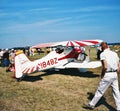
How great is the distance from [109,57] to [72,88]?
399 centimetres

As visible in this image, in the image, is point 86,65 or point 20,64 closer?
point 20,64

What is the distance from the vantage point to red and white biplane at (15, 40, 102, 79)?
11.8 m

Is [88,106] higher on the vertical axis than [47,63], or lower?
lower

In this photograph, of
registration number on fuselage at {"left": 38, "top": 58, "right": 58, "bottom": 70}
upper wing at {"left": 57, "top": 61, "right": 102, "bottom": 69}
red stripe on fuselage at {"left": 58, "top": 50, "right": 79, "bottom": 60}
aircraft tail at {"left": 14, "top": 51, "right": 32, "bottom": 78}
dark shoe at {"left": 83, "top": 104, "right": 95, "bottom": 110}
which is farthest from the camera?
red stripe on fuselage at {"left": 58, "top": 50, "right": 79, "bottom": 60}

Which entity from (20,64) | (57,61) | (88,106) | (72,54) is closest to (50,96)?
(88,106)

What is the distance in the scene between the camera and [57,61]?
45.6ft

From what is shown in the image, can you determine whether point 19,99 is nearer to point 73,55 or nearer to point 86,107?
point 86,107

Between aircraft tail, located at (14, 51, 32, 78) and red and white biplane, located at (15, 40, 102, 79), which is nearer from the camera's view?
aircraft tail, located at (14, 51, 32, 78)

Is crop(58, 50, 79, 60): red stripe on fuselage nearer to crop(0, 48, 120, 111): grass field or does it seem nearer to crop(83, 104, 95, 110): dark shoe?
crop(0, 48, 120, 111): grass field

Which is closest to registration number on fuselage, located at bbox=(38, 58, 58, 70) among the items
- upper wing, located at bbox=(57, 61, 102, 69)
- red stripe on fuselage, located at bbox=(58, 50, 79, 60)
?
upper wing, located at bbox=(57, 61, 102, 69)

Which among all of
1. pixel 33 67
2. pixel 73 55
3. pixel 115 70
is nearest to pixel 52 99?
pixel 115 70

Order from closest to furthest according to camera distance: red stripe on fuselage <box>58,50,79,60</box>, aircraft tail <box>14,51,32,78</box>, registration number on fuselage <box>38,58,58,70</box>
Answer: aircraft tail <box>14,51,32,78</box> < registration number on fuselage <box>38,58,58,70</box> < red stripe on fuselage <box>58,50,79,60</box>

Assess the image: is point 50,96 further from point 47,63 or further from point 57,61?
point 57,61

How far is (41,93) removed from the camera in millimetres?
9203
